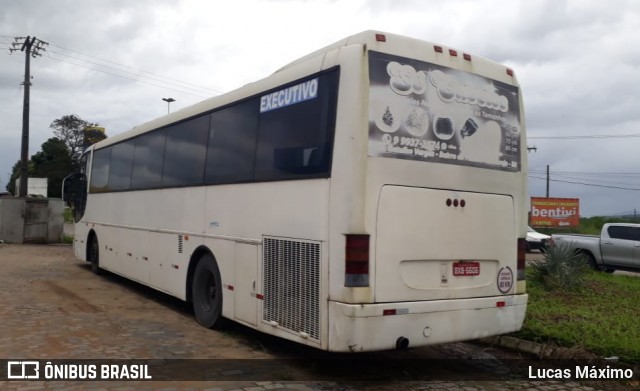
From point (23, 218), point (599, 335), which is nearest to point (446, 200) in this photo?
point (599, 335)

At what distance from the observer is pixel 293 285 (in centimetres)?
592

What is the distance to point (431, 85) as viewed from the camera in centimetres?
593

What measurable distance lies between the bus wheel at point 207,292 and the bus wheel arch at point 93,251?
637 cm

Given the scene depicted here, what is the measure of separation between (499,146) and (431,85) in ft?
Result: 3.99

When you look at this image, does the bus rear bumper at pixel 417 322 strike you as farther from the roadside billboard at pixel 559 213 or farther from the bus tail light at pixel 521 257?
the roadside billboard at pixel 559 213

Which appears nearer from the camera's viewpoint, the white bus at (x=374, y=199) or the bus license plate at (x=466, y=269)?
the white bus at (x=374, y=199)

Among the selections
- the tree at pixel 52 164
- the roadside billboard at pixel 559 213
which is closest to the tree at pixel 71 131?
the tree at pixel 52 164

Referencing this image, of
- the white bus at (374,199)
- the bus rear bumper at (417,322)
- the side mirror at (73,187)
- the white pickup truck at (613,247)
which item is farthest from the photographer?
the white pickup truck at (613,247)

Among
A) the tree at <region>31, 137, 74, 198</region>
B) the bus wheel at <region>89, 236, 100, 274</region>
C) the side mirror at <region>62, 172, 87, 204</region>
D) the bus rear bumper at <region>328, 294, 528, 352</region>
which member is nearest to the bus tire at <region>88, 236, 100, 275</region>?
the bus wheel at <region>89, 236, 100, 274</region>

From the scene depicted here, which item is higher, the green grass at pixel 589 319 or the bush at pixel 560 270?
the bush at pixel 560 270

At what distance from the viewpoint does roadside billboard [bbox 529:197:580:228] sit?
43125mm

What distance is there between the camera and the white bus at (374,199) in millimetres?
5371

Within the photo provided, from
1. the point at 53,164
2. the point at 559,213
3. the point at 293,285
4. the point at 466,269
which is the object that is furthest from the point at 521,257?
the point at 53,164

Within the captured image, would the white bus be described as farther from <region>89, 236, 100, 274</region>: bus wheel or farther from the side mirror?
the side mirror
